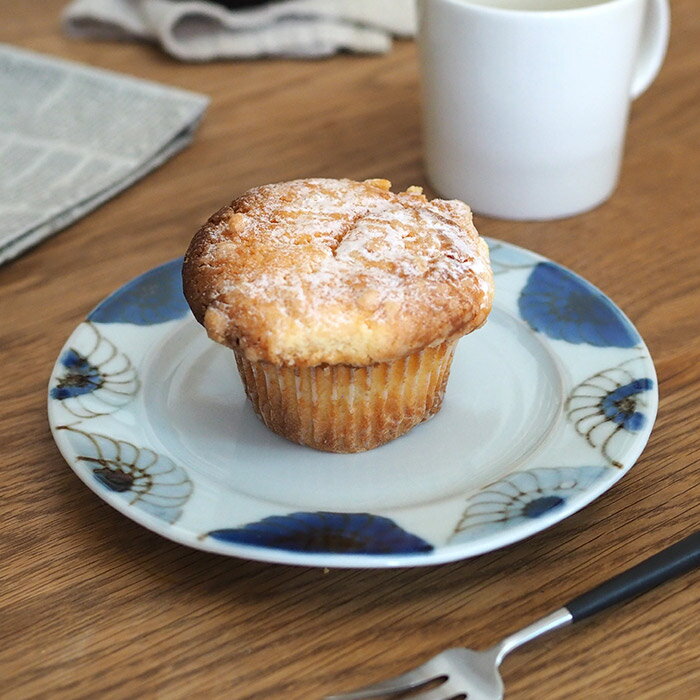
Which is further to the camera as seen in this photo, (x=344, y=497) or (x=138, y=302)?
(x=138, y=302)

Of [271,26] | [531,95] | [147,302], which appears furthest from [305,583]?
[271,26]

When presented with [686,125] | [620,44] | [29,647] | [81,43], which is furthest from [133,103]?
[29,647]

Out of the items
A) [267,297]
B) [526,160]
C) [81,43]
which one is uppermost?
[267,297]

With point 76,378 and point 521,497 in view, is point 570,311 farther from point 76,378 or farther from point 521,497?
point 76,378

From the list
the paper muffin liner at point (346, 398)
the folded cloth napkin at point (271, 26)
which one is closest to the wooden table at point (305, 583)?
the paper muffin liner at point (346, 398)

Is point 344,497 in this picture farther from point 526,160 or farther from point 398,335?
point 526,160

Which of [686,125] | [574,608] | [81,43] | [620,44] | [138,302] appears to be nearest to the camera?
[574,608]

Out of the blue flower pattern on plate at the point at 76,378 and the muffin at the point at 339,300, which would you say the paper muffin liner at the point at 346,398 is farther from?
the blue flower pattern on plate at the point at 76,378

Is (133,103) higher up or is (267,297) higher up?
(267,297)
